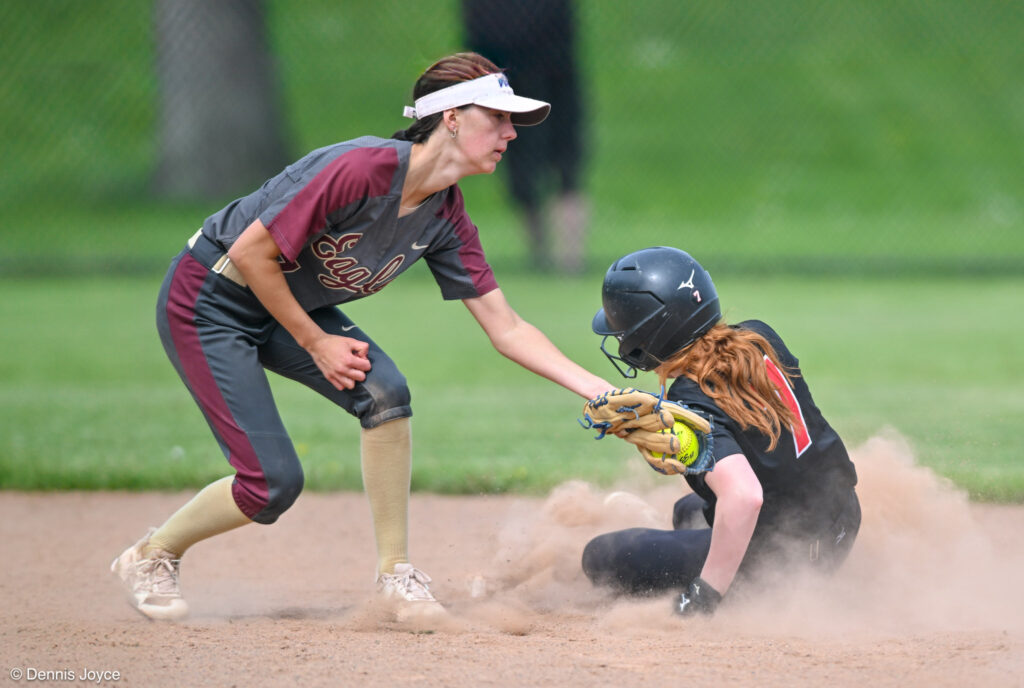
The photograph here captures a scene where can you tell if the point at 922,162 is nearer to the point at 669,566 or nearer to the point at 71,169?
the point at 71,169

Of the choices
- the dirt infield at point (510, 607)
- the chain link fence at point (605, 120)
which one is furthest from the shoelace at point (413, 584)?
the chain link fence at point (605, 120)

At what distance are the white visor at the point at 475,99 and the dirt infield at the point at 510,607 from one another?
1494 mm

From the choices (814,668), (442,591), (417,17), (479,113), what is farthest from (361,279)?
(417,17)

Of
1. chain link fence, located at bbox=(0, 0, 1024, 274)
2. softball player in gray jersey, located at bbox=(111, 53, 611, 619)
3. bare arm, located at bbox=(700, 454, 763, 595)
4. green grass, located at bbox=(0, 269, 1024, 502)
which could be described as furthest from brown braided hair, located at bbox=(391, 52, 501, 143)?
chain link fence, located at bbox=(0, 0, 1024, 274)

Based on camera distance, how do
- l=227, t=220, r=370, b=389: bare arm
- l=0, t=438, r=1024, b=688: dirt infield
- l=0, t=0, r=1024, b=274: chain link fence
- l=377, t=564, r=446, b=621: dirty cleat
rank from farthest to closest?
l=0, t=0, r=1024, b=274: chain link fence → l=377, t=564, r=446, b=621: dirty cleat → l=227, t=220, r=370, b=389: bare arm → l=0, t=438, r=1024, b=688: dirt infield

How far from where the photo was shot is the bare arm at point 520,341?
12.7ft

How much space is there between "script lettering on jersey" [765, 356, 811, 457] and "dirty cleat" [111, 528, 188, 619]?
Answer: 190 cm

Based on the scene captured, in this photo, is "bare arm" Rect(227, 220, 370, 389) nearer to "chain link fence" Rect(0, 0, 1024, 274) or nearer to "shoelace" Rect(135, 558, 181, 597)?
"shoelace" Rect(135, 558, 181, 597)

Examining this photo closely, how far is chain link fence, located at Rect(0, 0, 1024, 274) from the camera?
1362 cm

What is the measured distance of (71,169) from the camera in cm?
1630

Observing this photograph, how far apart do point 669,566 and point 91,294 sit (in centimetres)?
921

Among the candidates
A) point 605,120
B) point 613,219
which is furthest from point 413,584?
point 605,120

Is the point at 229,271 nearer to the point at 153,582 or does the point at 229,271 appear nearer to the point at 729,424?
the point at 153,582

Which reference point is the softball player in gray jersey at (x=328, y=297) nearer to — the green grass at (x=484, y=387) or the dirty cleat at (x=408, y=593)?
the dirty cleat at (x=408, y=593)
